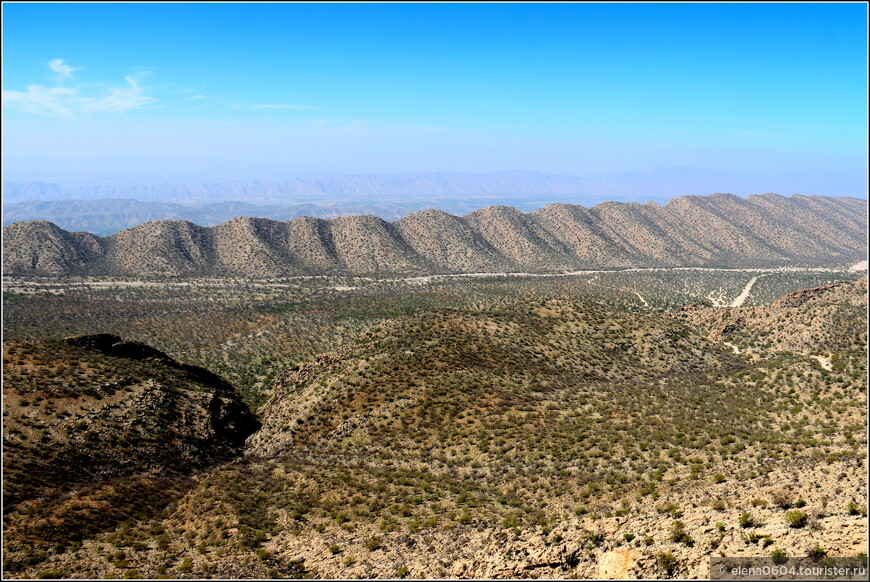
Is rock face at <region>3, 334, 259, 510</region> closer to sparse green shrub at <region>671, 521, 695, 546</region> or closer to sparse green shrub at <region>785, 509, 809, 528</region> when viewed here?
sparse green shrub at <region>671, 521, 695, 546</region>

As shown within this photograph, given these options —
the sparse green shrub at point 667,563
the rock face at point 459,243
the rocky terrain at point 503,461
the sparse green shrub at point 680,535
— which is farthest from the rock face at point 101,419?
the rock face at point 459,243

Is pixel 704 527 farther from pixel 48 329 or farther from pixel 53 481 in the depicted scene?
pixel 48 329

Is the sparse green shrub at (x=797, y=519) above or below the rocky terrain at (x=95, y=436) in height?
above

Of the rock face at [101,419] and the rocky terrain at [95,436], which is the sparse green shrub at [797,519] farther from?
the rock face at [101,419]

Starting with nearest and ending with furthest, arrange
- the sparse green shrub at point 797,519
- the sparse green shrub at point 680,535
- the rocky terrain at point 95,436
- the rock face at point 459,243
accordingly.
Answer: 1. the sparse green shrub at point 797,519
2. the sparse green shrub at point 680,535
3. the rocky terrain at point 95,436
4. the rock face at point 459,243

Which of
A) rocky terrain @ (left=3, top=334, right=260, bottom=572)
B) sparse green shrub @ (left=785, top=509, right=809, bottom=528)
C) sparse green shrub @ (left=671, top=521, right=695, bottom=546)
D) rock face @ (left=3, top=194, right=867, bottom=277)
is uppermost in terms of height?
rock face @ (left=3, top=194, right=867, bottom=277)

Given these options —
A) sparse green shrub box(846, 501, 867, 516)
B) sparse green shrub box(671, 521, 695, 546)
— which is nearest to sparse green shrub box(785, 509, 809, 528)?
sparse green shrub box(846, 501, 867, 516)

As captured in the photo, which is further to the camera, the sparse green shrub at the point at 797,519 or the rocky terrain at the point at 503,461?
the rocky terrain at the point at 503,461

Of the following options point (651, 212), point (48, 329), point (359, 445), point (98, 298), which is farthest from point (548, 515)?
point (651, 212)
